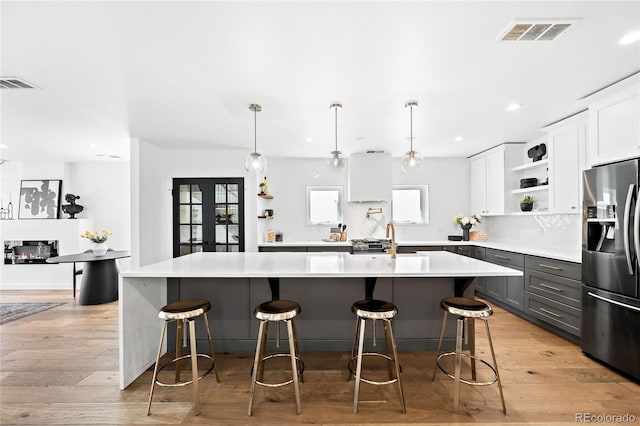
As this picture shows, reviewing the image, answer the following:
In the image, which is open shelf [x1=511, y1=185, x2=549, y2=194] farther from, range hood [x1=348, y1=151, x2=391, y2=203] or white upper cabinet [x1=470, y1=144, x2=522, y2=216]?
range hood [x1=348, y1=151, x2=391, y2=203]

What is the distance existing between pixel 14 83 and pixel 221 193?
2820 millimetres

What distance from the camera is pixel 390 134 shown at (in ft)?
13.6

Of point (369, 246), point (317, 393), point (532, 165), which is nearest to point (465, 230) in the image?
point (532, 165)

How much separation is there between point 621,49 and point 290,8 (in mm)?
2264

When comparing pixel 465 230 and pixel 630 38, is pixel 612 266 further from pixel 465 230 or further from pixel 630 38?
pixel 465 230

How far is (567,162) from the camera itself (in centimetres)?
351

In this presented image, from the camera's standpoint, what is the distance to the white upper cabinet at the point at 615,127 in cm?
248

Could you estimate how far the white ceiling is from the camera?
67.7 inches

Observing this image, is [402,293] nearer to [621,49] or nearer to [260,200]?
[621,49]

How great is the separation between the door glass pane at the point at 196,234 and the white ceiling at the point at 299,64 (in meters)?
1.77

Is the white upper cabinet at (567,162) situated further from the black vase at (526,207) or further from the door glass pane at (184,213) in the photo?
the door glass pane at (184,213)

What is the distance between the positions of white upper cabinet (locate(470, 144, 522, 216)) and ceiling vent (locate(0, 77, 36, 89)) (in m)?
5.72

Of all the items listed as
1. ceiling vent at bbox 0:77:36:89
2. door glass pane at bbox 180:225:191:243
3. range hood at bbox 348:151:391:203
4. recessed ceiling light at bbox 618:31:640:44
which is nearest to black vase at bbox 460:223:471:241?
range hood at bbox 348:151:391:203

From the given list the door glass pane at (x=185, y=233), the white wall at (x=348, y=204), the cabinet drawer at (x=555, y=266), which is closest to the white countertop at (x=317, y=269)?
the cabinet drawer at (x=555, y=266)
